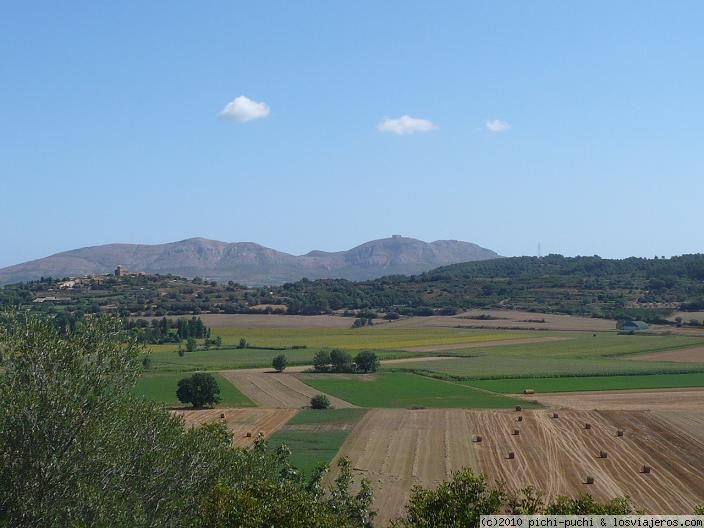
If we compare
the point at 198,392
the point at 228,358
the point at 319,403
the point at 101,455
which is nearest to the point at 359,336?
the point at 228,358

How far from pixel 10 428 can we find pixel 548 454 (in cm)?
3397

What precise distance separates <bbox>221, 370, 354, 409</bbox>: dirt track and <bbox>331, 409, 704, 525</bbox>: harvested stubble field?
8737mm

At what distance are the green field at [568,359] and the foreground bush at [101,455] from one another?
64648 mm

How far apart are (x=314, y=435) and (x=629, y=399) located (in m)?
29.8

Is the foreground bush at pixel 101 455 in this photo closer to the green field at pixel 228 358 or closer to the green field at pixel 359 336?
the green field at pixel 228 358

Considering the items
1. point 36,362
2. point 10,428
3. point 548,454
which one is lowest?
point 548,454

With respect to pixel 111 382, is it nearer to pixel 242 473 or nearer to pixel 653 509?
pixel 242 473

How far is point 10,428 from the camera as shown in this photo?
22156mm

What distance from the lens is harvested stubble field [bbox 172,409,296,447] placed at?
185 feet

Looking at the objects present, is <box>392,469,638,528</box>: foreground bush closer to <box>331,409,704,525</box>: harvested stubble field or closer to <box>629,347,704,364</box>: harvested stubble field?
<box>331,409,704,525</box>: harvested stubble field

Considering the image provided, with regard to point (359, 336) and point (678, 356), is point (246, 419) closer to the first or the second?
point (678, 356)

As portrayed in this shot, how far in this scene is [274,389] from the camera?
78.9m

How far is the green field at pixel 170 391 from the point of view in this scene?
233 ft

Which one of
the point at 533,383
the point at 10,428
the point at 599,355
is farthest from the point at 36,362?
the point at 599,355
